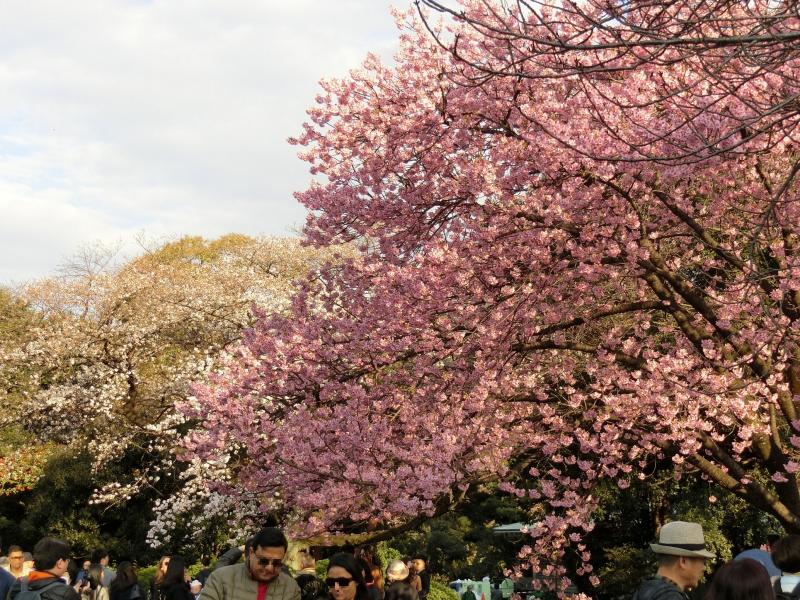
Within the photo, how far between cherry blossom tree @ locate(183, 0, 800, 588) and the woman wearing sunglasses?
15.4 feet

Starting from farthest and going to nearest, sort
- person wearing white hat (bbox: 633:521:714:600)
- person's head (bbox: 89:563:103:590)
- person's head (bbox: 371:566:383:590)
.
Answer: person's head (bbox: 89:563:103:590), person's head (bbox: 371:566:383:590), person wearing white hat (bbox: 633:521:714:600)

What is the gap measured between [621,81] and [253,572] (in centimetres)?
636

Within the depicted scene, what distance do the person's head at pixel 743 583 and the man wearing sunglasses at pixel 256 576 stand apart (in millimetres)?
2265

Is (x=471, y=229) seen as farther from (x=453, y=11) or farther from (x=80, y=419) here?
(x=80, y=419)

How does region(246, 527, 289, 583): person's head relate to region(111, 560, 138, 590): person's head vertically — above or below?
above

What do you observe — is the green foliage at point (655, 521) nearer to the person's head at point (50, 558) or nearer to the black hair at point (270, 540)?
the person's head at point (50, 558)

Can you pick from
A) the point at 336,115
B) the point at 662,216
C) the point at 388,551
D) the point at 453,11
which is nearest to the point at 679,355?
the point at 662,216

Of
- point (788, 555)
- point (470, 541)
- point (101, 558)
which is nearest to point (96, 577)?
point (101, 558)

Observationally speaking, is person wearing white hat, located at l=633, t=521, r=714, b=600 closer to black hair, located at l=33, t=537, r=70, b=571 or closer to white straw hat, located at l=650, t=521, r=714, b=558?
white straw hat, located at l=650, t=521, r=714, b=558

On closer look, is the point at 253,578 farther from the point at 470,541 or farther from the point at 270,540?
the point at 470,541

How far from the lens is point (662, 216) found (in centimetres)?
1001

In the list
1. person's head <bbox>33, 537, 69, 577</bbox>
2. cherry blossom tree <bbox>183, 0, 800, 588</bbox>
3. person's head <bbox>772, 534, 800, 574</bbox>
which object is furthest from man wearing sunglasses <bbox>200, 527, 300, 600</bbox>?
cherry blossom tree <bbox>183, 0, 800, 588</bbox>

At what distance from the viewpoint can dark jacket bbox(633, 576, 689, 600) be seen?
13.4ft

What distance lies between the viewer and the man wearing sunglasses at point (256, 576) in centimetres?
490
